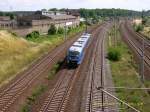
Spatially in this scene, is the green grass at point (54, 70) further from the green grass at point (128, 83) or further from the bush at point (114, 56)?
the bush at point (114, 56)

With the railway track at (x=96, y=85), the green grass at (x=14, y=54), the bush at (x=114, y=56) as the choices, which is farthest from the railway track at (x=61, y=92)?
the bush at (x=114, y=56)

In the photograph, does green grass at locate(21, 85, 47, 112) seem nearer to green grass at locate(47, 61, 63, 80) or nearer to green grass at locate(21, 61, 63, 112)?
green grass at locate(21, 61, 63, 112)

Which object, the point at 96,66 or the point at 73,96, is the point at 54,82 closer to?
the point at 73,96

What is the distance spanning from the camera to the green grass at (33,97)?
106 ft

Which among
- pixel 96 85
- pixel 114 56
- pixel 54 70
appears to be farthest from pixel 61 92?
pixel 114 56

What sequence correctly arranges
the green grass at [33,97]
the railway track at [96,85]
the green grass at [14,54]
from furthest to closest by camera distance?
the green grass at [14,54] → the green grass at [33,97] → the railway track at [96,85]

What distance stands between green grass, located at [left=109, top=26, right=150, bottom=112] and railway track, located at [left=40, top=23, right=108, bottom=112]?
4875mm

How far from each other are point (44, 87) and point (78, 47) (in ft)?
42.1

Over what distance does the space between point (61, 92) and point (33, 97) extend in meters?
2.79

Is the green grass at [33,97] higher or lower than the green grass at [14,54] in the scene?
lower

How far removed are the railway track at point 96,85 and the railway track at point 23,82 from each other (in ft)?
21.0

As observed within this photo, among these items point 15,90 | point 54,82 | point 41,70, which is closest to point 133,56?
point 41,70

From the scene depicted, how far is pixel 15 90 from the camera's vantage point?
37.8 m

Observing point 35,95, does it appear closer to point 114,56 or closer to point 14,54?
point 114,56
